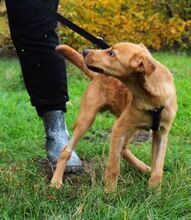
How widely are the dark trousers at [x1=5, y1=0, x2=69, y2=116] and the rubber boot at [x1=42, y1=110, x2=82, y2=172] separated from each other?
0.05 meters

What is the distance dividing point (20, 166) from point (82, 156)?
533 mm

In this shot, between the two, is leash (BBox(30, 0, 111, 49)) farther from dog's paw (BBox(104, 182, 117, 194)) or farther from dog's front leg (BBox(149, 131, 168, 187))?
dog's paw (BBox(104, 182, 117, 194))

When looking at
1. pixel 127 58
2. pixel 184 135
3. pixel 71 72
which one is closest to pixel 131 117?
pixel 127 58

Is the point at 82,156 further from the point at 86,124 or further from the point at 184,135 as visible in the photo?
the point at 184,135

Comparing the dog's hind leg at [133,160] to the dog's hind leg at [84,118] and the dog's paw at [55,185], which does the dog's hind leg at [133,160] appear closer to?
the dog's hind leg at [84,118]

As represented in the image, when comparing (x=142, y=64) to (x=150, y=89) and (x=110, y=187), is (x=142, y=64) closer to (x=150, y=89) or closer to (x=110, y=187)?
(x=150, y=89)

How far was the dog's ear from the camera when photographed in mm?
3258

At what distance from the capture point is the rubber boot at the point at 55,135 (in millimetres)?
3930

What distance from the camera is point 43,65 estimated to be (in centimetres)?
386

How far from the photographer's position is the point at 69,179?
12.3 feet

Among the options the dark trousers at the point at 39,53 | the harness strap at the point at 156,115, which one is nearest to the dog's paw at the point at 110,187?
the harness strap at the point at 156,115

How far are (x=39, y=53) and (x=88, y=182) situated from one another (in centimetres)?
84

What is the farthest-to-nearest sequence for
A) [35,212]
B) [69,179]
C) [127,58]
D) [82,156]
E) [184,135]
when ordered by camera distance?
[184,135]
[82,156]
[69,179]
[127,58]
[35,212]

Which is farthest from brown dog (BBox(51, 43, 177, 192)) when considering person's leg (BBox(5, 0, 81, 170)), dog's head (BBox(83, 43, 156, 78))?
person's leg (BBox(5, 0, 81, 170))
